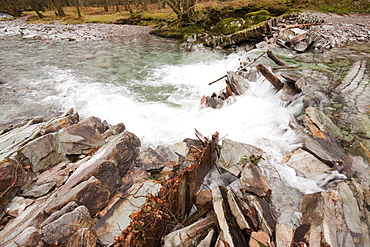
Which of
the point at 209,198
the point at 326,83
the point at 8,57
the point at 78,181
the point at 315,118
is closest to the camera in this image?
Answer: the point at 209,198

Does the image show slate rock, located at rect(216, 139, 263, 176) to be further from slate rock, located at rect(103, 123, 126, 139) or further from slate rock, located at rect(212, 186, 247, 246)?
slate rock, located at rect(103, 123, 126, 139)

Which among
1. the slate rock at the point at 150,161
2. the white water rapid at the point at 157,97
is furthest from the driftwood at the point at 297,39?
the slate rock at the point at 150,161

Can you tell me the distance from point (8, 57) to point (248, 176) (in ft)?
60.9

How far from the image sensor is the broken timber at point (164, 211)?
296 centimetres

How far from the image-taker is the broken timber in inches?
117

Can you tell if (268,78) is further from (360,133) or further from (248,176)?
(248,176)

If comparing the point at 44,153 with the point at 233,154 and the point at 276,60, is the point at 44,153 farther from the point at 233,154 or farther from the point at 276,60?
the point at 276,60

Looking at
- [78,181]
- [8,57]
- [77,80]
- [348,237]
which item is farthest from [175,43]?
[348,237]

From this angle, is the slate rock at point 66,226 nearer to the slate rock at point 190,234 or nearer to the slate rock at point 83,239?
the slate rock at point 83,239

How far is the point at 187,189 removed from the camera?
3.83m

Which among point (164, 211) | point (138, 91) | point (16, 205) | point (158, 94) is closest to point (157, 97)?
point (158, 94)

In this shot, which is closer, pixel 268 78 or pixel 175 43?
pixel 268 78

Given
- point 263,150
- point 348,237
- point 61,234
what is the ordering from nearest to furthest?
point 348,237, point 61,234, point 263,150

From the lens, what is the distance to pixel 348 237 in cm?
271
